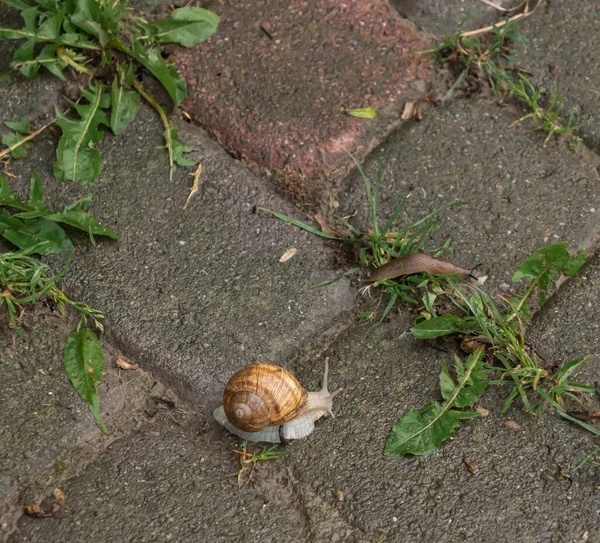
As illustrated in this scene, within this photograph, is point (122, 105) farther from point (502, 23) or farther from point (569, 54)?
point (569, 54)

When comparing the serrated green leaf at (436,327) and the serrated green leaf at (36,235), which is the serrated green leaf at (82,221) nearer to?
the serrated green leaf at (36,235)

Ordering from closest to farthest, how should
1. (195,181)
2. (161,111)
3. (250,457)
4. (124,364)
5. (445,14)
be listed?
(250,457) → (124,364) → (195,181) → (161,111) → (445,14)

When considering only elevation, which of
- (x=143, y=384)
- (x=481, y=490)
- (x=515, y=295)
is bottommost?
(x=143, y=384)

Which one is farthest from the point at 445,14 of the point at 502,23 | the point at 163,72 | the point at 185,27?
the point at 163,72

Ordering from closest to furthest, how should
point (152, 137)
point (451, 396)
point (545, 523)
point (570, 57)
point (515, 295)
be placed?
point (545, 523)
point (451, 396)
point (515, 295)
point (152, 137)
point (570, 57)

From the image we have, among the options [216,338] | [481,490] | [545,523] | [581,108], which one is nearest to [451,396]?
[481,490]

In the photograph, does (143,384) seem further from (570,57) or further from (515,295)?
(570,57)
